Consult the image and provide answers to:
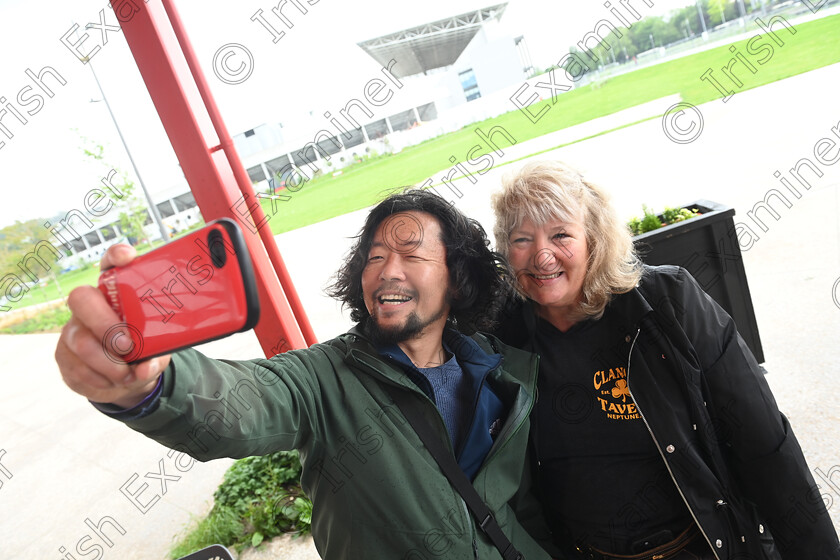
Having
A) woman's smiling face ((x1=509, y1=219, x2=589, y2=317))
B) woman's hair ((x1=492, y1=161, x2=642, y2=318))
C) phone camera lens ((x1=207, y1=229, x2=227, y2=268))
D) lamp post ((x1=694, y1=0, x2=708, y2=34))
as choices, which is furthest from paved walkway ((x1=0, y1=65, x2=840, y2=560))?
phone camera lens ((x1=207, y1=229, x2=227, y2=268))

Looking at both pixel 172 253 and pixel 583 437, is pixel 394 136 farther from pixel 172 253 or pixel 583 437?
pixel 172 253

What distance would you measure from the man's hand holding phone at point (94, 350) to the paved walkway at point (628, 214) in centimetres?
129

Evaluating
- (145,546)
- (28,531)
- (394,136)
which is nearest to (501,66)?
(394,136)

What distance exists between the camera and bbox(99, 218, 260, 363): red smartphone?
70 centimetres

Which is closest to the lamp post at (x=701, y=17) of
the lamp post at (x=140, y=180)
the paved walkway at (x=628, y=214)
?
the paved walkway at (x=628, y=214)

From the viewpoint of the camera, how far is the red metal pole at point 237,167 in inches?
84.5

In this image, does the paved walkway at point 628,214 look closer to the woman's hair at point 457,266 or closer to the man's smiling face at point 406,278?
the woman's hair at point 457,266

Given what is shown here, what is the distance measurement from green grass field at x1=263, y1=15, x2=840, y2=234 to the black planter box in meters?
1.07

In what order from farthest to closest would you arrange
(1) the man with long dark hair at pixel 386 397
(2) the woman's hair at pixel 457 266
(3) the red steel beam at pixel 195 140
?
(3) the red steel beam at pixel 195 140 < (2) the woman's hair at pixel 457 266 < (1) the man with long dark hair at pixel 386 397

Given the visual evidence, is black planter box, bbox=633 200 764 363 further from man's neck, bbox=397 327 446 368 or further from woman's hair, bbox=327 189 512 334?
man's neck, bbox=397 327 446 368

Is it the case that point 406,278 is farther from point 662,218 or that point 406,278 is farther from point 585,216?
point 662,218

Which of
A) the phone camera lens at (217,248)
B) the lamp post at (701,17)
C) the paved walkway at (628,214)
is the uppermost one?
the lamp post at (701,17)

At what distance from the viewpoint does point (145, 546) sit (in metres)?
2.73

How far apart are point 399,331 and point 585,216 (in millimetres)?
667
